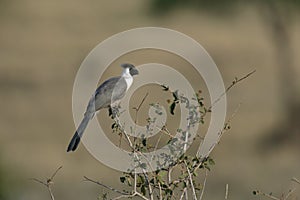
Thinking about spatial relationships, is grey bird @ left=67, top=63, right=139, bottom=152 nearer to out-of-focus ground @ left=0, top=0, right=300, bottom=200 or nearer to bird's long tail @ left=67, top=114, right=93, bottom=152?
bird's long tail @ left=67, top=114, right=93, bottom=152

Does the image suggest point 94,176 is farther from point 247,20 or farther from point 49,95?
point 247,20

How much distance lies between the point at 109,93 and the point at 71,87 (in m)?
11.9

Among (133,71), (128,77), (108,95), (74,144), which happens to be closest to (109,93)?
(108,95)

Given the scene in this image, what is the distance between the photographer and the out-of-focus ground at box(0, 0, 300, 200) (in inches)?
487

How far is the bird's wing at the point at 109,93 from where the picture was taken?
6137mm

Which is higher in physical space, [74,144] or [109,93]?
[109,93]

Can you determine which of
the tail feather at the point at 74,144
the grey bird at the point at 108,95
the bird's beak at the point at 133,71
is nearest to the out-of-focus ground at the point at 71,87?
the bird's beak at the point at 133,71

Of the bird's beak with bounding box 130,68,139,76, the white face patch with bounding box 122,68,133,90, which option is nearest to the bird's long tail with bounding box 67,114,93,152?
the white face patch with bounding box 122,68,133,90

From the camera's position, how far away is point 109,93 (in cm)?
618

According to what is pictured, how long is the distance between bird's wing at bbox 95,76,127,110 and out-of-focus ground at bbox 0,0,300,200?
317 cm

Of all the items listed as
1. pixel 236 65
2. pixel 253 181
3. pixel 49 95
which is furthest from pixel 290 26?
pixel 253 181

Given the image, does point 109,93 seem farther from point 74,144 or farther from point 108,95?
point 74,144

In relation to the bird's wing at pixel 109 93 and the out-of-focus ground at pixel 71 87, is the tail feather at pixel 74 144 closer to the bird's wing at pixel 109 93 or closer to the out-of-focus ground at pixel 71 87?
the bird's wing at pixel 109 93

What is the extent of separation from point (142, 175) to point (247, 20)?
18751 mm
